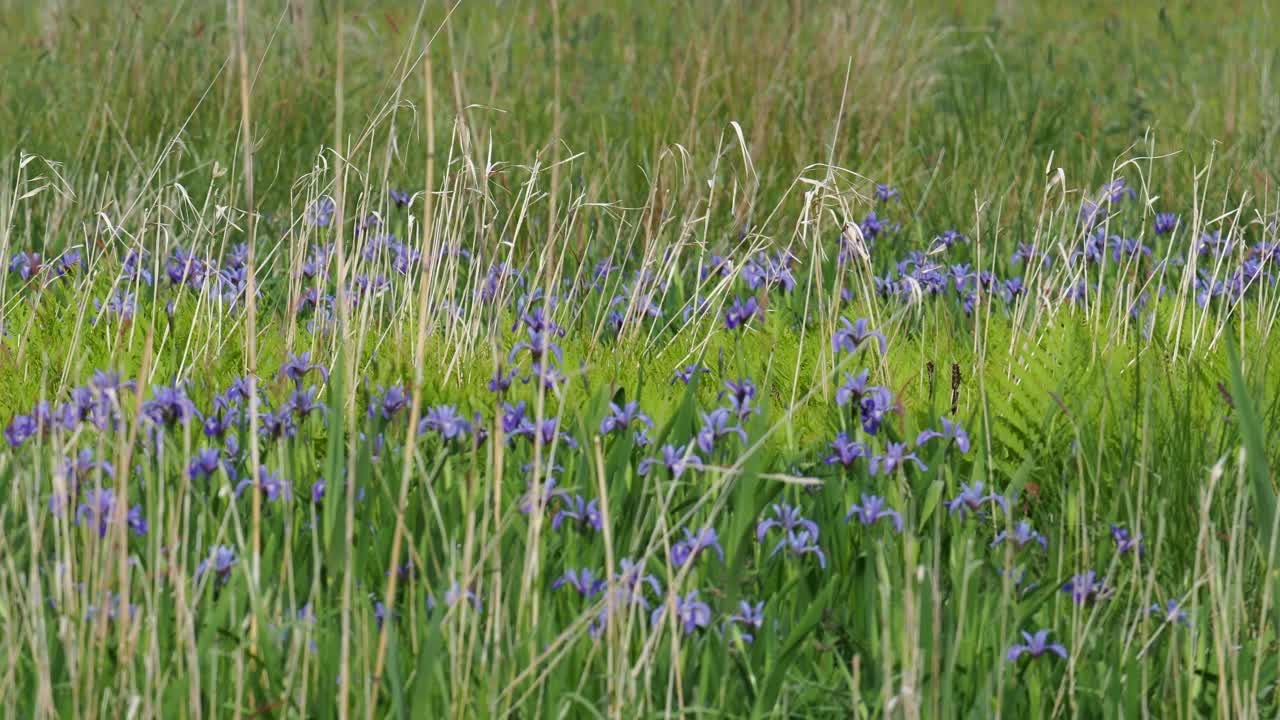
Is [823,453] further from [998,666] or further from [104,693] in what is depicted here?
[104,693]

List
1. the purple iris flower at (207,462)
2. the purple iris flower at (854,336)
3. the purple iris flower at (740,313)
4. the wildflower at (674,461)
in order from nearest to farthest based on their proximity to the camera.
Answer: the wildflower at (674,461)
the purple iris flower at (207,462)
the purple iris flower at (854,336)
the purple iris flower at (740,313)

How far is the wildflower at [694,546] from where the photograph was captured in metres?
2.22

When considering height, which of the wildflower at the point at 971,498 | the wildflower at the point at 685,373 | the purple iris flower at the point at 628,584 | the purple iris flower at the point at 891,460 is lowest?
the wildflower at the point at 685,373

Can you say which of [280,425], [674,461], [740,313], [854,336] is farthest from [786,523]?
[740,313]

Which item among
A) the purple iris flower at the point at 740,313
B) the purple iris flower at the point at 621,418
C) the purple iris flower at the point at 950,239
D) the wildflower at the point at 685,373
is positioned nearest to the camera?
the purple iris flower at the point at 621,418

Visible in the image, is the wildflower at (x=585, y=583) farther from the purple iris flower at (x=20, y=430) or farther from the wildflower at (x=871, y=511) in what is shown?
the purple iris flower at (x=20, y=430)

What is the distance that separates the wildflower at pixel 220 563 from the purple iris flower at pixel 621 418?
695 millimetres

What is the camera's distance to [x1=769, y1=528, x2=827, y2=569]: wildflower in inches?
93.6

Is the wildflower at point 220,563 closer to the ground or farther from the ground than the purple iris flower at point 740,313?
closer to the ground

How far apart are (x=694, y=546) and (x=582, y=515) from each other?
0.80 feet

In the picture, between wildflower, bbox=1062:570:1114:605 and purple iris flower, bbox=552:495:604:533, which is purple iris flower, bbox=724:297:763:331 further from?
wildflower, bbox=1062:570:1114:605

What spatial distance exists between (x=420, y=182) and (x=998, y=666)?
3.89 meters

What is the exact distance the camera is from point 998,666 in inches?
83.2

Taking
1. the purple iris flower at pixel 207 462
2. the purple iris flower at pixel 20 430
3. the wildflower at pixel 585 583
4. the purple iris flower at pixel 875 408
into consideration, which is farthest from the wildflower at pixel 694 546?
the purple iris flower at pixel 20 430
